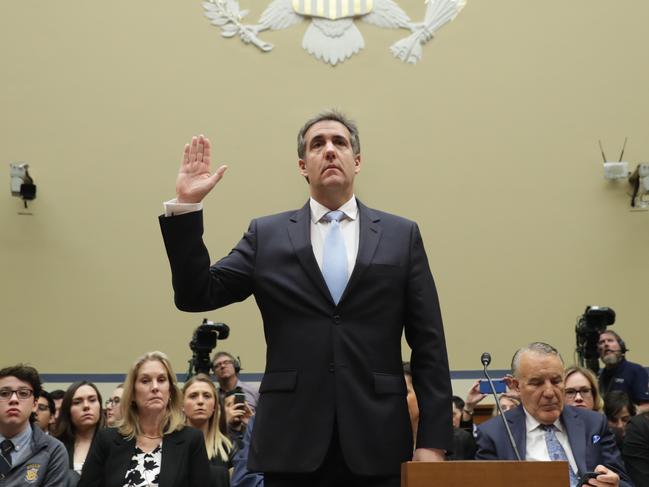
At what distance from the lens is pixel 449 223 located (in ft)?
26.9

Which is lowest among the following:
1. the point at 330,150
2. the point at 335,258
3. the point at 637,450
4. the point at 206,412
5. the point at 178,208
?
the point at 637,450

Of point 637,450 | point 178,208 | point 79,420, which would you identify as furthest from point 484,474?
point 79,420

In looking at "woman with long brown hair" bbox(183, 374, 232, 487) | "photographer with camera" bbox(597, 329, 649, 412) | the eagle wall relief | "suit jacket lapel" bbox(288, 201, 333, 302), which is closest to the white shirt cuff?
"suit jacket lapel" bbox(288, 201, 333, 302)

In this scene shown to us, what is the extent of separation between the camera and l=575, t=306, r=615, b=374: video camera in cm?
618

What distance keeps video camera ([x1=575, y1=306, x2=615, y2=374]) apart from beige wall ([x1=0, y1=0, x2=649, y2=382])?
5.63 ft

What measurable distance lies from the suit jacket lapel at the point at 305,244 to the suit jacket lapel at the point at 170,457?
183 centimetres

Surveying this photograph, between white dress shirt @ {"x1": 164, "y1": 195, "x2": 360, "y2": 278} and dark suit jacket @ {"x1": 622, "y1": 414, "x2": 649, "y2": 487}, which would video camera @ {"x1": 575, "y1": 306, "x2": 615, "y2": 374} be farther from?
white dress shirt @ {"x1": 164, "y1": 195, "x2": 360, "y2": 278}

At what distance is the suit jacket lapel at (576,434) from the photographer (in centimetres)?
329

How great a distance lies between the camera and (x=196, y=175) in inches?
88.7

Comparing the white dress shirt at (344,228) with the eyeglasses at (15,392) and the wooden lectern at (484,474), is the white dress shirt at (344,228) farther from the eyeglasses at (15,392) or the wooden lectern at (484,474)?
the eyeglasses at (15,392)

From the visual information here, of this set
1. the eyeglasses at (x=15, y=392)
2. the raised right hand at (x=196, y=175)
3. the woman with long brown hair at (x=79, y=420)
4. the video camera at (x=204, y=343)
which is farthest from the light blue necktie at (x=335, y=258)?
the video camera at (x=204, y=343)

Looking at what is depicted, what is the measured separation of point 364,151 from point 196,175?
6.12m

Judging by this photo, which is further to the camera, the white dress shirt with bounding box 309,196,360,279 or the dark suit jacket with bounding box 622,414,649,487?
the dark suit jacket with bounding box 622,414,649,487

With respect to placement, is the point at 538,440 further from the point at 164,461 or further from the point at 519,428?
the point at 164,461
